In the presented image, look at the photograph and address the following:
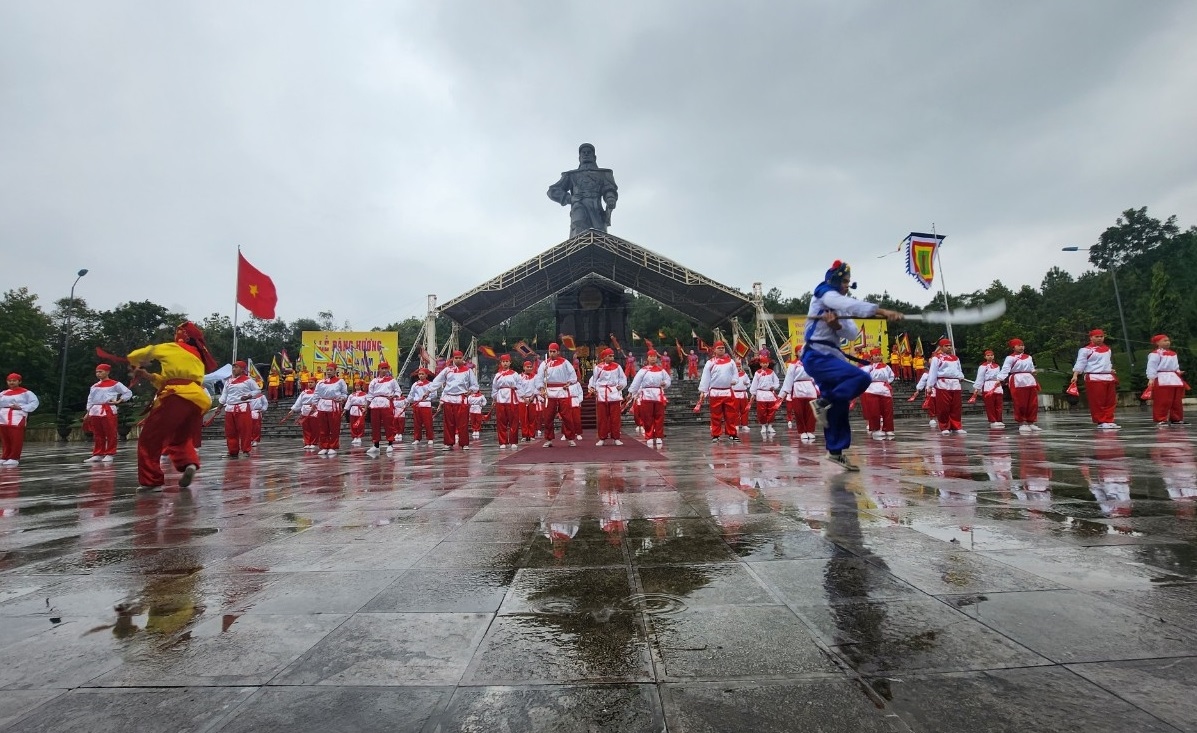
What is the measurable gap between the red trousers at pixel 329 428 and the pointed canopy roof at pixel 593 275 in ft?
53.5

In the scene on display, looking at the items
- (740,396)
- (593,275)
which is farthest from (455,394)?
(593,275)

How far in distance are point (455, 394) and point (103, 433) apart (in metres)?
7.01

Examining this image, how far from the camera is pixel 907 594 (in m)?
2.07

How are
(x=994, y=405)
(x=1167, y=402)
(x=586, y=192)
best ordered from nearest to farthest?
(x=1167, y=402) < (x=994, y=405) < (x=586, y=192)

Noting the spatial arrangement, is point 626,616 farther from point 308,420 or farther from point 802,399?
point 308,420

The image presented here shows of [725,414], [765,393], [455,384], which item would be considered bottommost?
[725,414]

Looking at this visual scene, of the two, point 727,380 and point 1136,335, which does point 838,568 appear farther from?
point 1136,335

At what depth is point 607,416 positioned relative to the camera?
11891 millimetres

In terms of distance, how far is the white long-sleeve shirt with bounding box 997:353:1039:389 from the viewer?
38.4 feet

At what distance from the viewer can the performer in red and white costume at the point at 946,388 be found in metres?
11.5

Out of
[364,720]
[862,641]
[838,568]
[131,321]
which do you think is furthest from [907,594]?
[131,321]

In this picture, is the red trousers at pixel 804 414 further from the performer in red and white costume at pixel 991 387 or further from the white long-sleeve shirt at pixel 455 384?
the white long-sleeve shirt at pixel 455 384

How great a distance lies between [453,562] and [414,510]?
1.71 m

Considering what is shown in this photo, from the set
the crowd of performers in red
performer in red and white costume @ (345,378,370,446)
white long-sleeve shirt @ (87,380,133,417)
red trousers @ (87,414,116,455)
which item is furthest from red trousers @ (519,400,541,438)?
red trousers @ (87,414,116,455)
